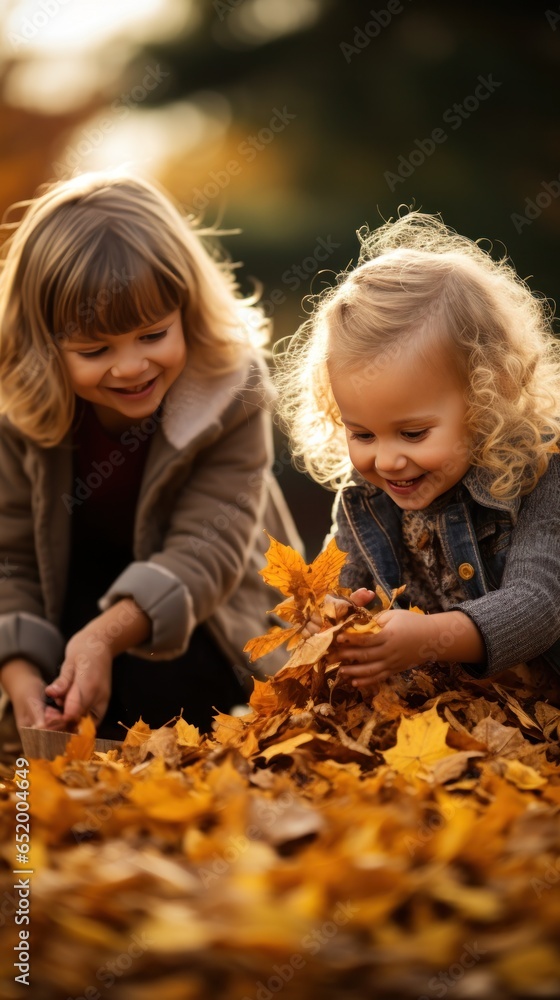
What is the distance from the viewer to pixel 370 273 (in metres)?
1.78

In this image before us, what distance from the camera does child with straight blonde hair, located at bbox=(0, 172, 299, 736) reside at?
7.10 feet

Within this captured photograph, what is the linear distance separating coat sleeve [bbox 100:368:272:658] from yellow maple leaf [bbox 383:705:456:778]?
106 cm

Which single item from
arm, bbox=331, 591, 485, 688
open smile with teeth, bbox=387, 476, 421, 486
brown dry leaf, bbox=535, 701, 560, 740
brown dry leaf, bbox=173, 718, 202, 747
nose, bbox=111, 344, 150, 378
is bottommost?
brown dry leaf, bbox=535, 701, 560, 740

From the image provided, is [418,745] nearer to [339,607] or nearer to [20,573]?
[339,607]

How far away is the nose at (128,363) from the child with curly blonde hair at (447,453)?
1.45 ft

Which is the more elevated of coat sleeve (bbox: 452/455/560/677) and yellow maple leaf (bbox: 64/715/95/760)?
coat sleeve (bbox: 452/455/560/677)

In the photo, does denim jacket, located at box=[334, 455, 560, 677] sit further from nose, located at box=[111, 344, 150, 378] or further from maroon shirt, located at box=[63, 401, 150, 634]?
maroon shirt, located at box=[63, 401, 150, 634]

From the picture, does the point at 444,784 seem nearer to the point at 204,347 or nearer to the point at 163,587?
the point at 163,587

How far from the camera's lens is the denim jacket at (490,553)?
157 cm

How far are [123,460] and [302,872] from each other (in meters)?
1.72

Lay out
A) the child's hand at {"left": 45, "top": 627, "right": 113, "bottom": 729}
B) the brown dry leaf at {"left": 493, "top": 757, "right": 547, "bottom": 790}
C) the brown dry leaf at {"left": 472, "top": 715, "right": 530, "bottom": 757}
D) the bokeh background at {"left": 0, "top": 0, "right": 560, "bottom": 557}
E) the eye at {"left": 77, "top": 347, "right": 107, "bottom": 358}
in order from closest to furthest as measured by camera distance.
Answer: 1. the brown dry leaf at {"left": 493, "top": 757, "right": 547, "bottom": 790}
2. the brown dry leaf at {"left": 472, "top": 715, "right": 530, "bottom": 757}
3. the child's hand at {"left": 45, "top": 627, "right": 113, "bottom": 729}
4. the eye at {"left": 77, "top": 347, "right": 107, "bottom": 358}
5. the bokeh background at {"left": 0, "top": 0, "right": 560, "bottom": 557}

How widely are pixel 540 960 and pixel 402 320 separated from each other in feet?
3.49

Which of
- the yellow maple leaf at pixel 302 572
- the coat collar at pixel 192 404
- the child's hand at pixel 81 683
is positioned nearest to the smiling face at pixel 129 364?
the coat collar at pixel 192 404

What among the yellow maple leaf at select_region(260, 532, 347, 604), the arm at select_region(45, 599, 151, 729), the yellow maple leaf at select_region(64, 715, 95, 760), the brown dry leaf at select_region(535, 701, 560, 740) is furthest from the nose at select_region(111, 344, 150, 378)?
the brown dry leaf at select_region(535, 701, 560, 740)
